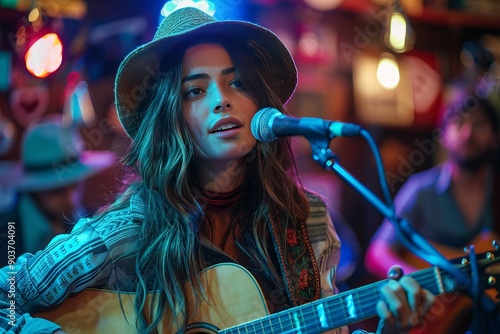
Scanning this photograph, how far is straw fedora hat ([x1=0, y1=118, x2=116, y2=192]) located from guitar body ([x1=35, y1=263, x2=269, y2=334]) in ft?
7.33

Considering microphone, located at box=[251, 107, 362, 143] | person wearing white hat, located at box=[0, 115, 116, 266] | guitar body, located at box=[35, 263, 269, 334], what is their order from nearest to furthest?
1. microphone, located at box=[251, 107, 362, 143]
2. guitar body, located at box=[35, 263, 269, 334]
3. person wearing white hat, located at box=[0, 115, 116, 266]

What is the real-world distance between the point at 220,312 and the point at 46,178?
104 inches

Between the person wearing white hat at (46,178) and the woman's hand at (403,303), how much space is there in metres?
2.84

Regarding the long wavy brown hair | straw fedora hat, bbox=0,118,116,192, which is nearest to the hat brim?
straw fedora hat, bbox=0,118,116,192

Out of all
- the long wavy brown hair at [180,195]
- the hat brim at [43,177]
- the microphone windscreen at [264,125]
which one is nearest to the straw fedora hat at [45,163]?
the hat brim at [43,177]

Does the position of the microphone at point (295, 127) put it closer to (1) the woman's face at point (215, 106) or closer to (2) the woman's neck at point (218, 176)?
(1) the woman's face at point (215, 106)

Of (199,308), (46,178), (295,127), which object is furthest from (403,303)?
(46,178)

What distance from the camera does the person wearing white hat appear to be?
13.5 feet

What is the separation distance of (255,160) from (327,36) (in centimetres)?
377

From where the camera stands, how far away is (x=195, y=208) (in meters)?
2.08

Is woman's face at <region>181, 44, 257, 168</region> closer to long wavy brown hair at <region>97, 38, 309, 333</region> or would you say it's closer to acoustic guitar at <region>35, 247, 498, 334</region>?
long wavy brown hair at <region>97, 38, 309, 333</region>

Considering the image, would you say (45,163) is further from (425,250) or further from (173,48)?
(425,250)

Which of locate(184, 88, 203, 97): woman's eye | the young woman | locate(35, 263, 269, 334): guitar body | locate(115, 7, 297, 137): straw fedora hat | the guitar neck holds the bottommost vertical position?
the guitar neck

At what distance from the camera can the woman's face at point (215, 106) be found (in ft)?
6.61
